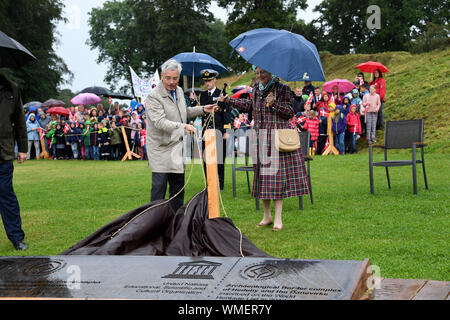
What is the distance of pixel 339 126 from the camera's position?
17000 mm

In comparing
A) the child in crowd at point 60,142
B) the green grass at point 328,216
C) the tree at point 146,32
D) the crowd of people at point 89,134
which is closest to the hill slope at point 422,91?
the green grass at point 328,216

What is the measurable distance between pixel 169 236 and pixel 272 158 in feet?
6.62

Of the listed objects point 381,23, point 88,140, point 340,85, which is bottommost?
point 88,140

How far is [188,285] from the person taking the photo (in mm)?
3160

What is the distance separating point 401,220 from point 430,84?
17080 millimetres

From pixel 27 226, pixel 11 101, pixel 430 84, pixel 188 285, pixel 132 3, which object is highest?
pixel 132 3

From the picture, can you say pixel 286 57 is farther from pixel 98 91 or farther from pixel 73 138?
pixel 98 91

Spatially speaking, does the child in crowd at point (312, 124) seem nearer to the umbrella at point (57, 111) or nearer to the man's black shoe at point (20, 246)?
Answer: the man's black shoe at point (20, 246)

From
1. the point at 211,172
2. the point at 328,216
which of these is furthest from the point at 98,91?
the point at 211,172

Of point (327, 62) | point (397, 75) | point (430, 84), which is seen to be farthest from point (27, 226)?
point (327, 62)

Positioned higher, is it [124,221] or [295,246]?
[124,221]

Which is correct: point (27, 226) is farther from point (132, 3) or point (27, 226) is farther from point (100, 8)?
point (100, 8)

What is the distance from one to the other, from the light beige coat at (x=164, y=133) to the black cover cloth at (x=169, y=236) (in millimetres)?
911
